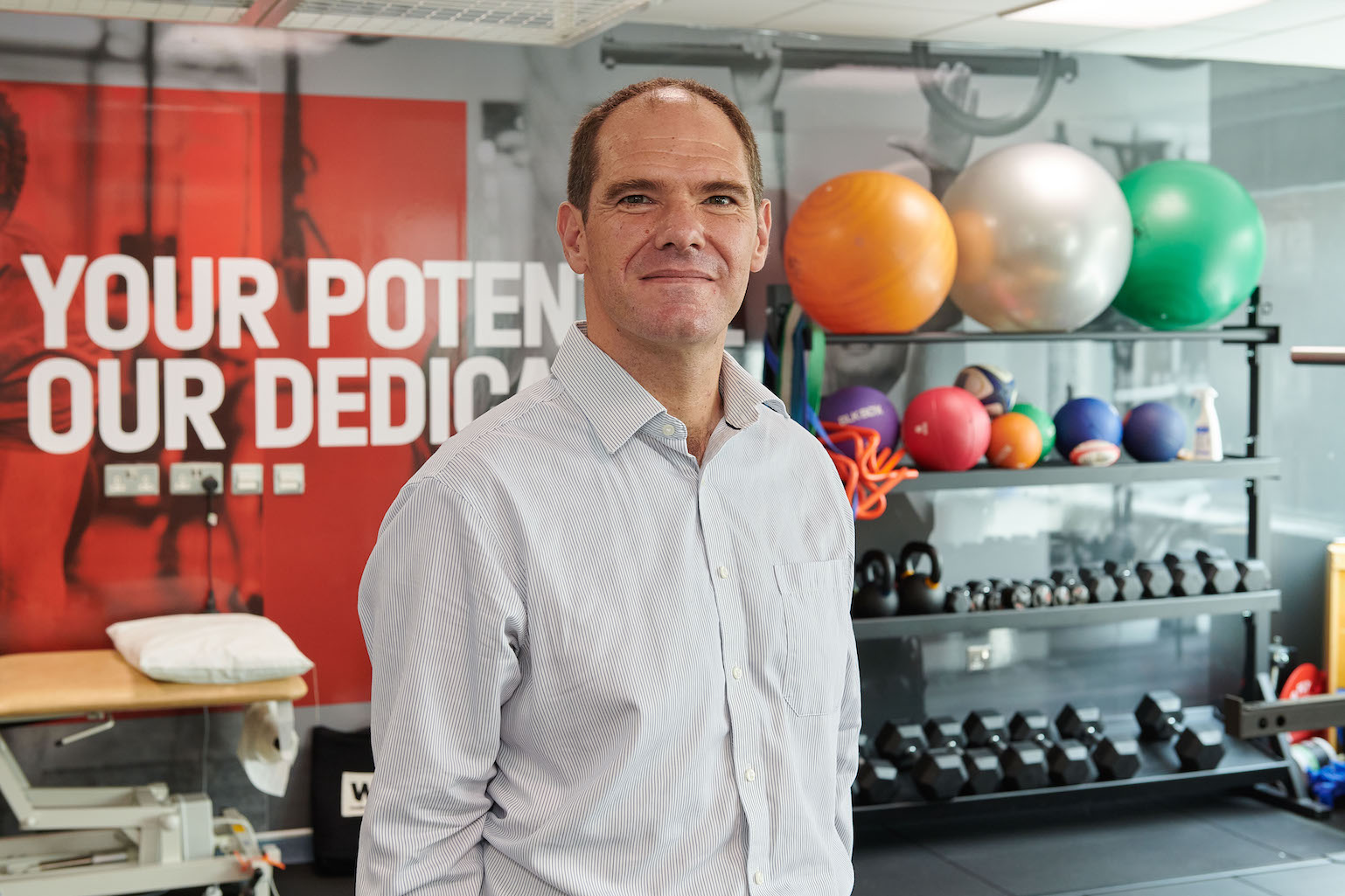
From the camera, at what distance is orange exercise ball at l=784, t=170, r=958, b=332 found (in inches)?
160

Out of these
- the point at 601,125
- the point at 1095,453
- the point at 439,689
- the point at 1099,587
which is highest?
the point at 601,125

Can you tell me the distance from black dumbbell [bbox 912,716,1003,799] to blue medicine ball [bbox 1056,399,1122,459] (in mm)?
1096

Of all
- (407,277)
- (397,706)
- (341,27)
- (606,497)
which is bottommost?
(397,706)

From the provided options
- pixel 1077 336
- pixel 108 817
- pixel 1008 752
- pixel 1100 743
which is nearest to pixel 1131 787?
pixel 1100 743

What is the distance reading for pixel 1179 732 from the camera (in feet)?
16.1

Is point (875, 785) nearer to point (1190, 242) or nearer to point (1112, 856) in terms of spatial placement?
point (1112, 856)

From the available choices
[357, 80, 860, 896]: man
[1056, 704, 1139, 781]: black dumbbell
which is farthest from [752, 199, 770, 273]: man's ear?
[1056, 704, 1139, 781]: black dumbbell

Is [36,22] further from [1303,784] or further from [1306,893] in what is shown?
[1303,784]

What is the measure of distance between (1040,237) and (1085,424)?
789 mm

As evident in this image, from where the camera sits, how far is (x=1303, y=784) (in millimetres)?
4891

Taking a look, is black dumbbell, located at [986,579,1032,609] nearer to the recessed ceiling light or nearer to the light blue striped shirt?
the recessed ceiling light

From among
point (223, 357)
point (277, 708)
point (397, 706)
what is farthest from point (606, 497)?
point (223, 357)

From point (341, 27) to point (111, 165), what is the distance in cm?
91

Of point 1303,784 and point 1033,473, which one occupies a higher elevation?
point 1033,473
